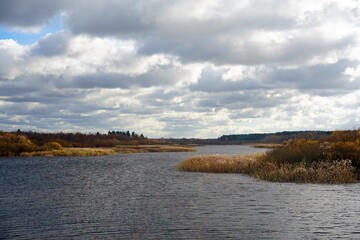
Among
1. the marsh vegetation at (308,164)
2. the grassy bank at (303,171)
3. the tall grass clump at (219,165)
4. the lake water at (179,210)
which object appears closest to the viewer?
the lake water at (179,210)

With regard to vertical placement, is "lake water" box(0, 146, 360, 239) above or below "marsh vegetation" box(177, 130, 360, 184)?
below

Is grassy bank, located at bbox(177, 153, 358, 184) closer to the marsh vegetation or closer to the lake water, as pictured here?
the marsh vegetation

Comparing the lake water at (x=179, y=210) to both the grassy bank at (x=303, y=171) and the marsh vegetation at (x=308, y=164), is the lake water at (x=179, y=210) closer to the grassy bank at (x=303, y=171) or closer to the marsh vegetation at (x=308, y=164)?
the grassy bank at (x=303, y=171)

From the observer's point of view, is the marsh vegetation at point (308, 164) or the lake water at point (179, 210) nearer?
the lake water at point (179, 210)

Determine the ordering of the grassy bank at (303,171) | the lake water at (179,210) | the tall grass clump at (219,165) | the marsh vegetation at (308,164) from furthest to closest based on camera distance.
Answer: the tall grass clump at (219,165)
the marsh vegetation at (308,164)
the grassy bank at (303,171)
the lake water at (179,210)

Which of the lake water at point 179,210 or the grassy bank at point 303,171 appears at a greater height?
the grassy bank at point 303,171

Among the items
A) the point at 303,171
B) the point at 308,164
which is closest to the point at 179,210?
the point at 303,171

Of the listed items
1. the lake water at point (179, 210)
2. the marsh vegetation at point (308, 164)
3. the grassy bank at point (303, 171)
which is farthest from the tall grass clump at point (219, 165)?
the lake water at point (179, 210)

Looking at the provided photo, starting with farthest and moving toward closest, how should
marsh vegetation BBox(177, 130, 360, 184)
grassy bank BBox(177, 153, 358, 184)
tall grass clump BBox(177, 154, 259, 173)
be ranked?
tall grass clump BBox(177, 154, 259, 173), marsh vegetation BBox(177, 130, 360, 184), grassy bank BBox(177, 153, 358, 184)

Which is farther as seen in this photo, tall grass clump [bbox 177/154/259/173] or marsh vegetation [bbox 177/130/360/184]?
tall grass clump [bbox 177/154/259/173]

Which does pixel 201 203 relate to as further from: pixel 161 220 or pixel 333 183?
pixel 333 183

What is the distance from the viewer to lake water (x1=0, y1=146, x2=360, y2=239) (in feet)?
68.2

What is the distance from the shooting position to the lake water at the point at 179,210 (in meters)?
20.8

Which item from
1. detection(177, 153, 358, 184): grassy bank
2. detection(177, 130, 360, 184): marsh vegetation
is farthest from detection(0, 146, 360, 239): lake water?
detection(177, 130, 360, 184): marsh vegetation
